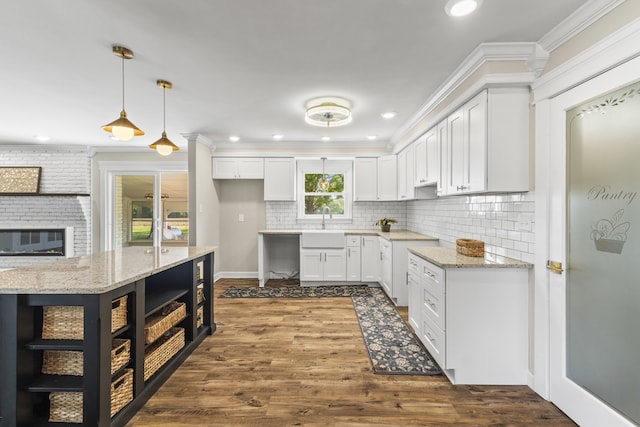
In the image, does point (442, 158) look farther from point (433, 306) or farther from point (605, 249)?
point (605, 249)

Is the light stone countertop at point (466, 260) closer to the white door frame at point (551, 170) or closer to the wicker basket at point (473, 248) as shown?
the wicker basket at point (473, 248)

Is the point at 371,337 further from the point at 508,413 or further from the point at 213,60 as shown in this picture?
the point at 213,60

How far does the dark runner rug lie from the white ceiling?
242cm

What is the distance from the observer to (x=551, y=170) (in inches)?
77.2

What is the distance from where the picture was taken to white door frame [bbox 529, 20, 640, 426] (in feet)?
5.34

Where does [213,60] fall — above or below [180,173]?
above

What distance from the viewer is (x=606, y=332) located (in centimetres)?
161

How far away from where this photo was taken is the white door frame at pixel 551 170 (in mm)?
1627

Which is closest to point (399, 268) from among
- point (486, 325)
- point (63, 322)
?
point (486, 325)

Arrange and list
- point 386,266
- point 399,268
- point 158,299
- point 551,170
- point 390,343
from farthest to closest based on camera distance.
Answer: point 386,266 → point 399,268 → point 390,343 → point 158,299 → point 551,170

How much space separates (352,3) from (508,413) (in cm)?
262

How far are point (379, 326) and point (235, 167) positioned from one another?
352cm

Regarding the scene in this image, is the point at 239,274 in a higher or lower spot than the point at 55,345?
lower

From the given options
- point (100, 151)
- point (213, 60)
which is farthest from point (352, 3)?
point (100, 151)
